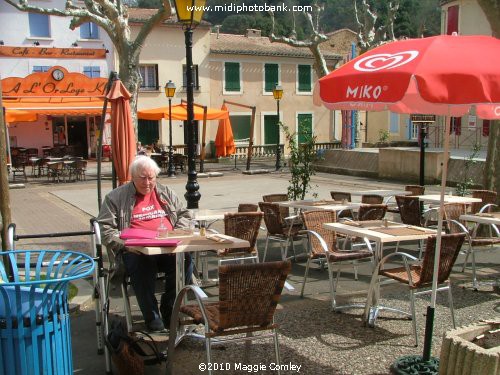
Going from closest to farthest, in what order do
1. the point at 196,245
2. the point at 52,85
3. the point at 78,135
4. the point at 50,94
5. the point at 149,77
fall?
the point at 196,245 < the point at 52,85 < the point at 50,94 < the point at 78,135 < the point at 149,77

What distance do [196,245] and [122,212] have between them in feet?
3.20

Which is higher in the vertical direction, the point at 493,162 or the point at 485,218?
Answer: the point at 493,162

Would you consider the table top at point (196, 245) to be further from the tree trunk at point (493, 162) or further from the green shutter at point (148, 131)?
the green shutter at point (148, 131)

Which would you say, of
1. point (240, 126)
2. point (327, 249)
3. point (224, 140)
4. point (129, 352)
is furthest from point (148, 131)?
point (129, 352)

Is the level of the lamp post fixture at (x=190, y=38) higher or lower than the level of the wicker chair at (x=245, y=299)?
higher

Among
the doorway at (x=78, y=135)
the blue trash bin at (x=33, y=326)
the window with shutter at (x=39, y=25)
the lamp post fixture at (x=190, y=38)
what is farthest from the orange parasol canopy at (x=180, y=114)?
the blue trash bin at (x=33, y=326)

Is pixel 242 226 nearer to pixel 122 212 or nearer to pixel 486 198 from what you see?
pixel 122 212

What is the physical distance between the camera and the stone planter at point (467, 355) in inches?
115

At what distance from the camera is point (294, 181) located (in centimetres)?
916

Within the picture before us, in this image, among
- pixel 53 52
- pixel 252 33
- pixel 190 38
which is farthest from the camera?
pixel 252 33

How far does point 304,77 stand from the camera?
3491 cm

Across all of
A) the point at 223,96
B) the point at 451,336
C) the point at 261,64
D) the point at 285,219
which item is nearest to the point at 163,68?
the point at 223,96

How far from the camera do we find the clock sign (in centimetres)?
2151

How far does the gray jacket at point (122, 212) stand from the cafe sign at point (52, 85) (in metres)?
17.8
